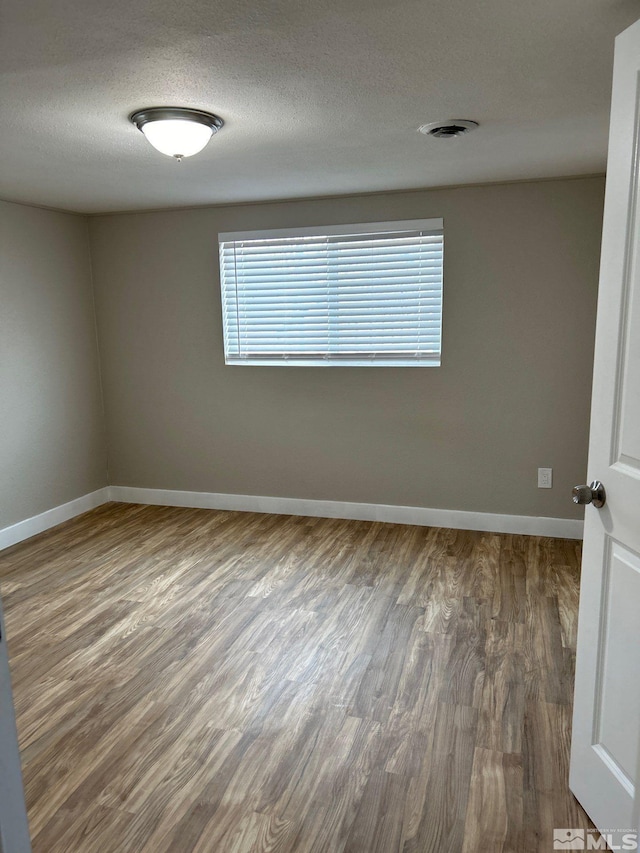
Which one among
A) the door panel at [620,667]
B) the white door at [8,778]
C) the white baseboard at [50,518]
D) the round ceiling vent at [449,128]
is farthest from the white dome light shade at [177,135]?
the white baseboard at [50,518]

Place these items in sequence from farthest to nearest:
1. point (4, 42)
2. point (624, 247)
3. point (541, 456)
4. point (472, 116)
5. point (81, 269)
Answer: point (81, 269) < point (541, 456) < point (472, 116) < point (4, 42) < point (624, 247)

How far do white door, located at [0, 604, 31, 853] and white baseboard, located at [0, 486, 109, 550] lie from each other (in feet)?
10.7

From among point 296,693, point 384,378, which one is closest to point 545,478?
point 384,378

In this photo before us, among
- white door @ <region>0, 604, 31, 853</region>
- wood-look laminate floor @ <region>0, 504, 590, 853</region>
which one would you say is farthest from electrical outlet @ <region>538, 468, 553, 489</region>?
white door @ <region>0, 604, 31, 853</region>

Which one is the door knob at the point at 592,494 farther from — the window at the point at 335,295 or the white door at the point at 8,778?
the window at the point at 335,295

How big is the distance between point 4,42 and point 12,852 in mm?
1941

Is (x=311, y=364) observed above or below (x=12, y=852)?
above

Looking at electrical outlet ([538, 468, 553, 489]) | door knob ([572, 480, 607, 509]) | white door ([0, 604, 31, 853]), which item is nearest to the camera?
white door ([0, 604, 31, 853])

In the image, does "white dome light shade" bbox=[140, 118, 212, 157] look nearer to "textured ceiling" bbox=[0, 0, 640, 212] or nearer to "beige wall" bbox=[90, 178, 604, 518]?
"textured ceiling" bbox=[0, 0, 640, 212]

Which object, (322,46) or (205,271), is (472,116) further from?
(205,271)

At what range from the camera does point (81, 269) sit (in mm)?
4613

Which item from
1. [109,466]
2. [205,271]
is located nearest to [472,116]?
[205,271]

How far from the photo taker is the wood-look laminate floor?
5.88 feet

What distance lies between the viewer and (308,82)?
1.98 m
